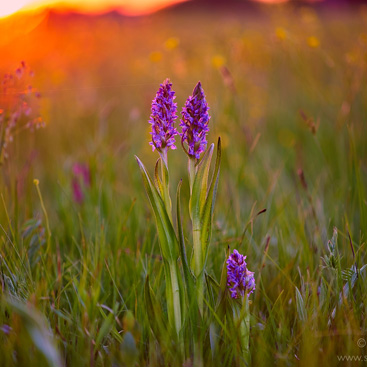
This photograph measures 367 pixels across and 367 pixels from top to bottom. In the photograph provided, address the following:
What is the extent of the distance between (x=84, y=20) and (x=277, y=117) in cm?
574

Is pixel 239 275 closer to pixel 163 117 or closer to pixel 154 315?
pixel 154 315

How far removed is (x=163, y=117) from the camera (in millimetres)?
1146

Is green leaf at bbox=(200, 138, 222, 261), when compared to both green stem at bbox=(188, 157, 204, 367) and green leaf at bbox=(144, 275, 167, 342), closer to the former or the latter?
green stem at bbox=(188, 157, 204, 367)

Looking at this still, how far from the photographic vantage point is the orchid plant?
3.76 feet

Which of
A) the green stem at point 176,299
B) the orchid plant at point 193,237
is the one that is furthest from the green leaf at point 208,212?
the green stem at point 176,299

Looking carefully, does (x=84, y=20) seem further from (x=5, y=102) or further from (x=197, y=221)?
(x=197, y=221)

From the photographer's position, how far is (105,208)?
227cm

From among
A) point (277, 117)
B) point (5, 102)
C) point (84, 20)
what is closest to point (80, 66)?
point (84, 20)

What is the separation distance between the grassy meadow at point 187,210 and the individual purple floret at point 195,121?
479mm

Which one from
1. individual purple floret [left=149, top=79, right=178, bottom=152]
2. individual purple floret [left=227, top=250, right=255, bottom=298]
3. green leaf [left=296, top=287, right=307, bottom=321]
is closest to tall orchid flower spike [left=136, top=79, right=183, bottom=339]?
individual purple floret [left=149, top=79, right=178, bottom=152]

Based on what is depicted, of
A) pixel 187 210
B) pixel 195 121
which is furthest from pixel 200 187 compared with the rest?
pixel 187 210

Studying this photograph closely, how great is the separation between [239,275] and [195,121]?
0.47m

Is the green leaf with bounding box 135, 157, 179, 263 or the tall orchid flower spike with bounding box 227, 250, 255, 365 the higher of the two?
the green leaf with bounding box 135, 157, 179, 263

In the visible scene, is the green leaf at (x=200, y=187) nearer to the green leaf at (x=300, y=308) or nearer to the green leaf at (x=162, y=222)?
the green leaf at (x=162, y=222)
